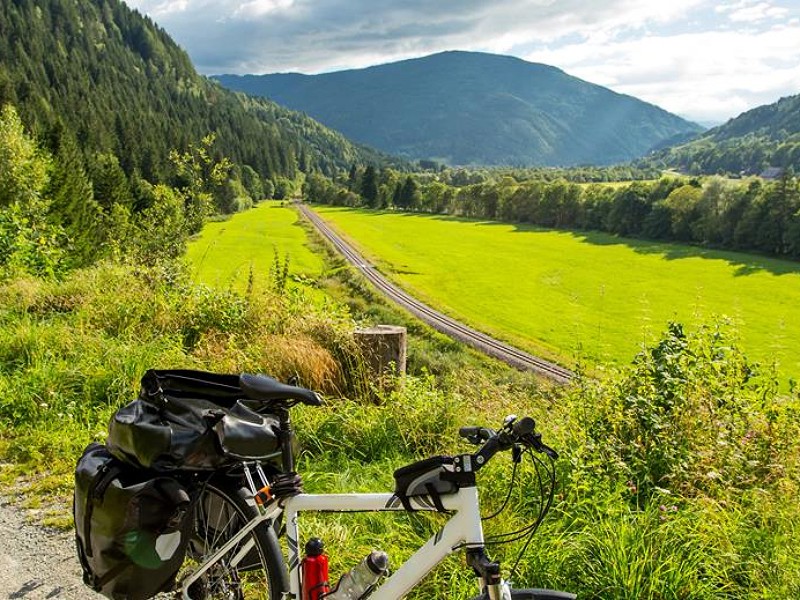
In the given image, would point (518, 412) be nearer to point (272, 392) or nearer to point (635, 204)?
point (272, 392)

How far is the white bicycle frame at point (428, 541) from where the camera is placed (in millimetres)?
2385

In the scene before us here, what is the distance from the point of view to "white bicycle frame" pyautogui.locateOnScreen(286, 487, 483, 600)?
7.82 feet

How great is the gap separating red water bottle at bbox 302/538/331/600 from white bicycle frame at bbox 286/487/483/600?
8cm

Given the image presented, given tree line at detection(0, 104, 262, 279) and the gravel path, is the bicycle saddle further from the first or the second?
tree line at detection(0, 104, 262, 279)

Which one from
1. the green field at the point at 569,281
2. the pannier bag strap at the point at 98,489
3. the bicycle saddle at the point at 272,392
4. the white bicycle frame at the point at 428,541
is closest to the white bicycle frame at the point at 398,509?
the white bicycle frame at the point at 428,541

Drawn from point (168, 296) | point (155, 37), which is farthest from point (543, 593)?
point (155, 37)

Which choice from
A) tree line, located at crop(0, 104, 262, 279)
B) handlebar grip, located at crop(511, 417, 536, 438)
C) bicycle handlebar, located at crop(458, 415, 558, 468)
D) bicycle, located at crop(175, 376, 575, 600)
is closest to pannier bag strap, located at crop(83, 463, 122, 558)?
bicycle, located at crop(175, 376, 575, 600)

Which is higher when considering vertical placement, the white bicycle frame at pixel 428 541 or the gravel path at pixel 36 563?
the white bicycle frame at pixel 428 541

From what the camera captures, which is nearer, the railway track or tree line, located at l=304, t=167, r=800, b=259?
the railway track

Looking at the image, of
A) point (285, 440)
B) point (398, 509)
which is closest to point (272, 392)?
point (285, 440)

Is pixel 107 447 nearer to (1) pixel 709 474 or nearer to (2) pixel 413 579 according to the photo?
(2) pixel 413 579

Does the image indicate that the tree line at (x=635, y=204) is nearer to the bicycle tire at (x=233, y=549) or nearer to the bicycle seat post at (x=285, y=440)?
the bicycle seat post at (x=285, y=440)

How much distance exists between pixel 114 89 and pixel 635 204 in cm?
12012

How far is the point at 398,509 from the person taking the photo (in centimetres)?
258
